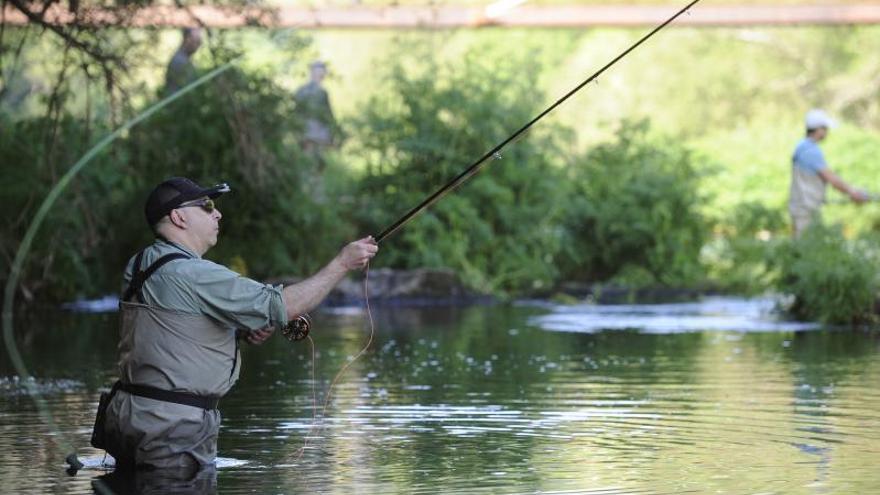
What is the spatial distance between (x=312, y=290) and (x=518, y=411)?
2.93m

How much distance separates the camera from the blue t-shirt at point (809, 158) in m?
19.2

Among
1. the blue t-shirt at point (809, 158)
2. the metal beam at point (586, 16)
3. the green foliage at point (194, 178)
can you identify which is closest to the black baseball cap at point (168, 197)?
the green foliage at point (194, 178)

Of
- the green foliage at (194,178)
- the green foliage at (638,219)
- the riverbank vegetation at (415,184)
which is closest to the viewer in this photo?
the riverbank vegetation at (415,184)

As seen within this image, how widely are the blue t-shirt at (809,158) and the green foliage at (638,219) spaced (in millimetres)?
5555

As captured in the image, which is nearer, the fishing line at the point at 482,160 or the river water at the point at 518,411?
the river water at the point at 518,411

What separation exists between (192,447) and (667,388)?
445cm

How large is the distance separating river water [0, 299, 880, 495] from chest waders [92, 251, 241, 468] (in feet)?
0.71

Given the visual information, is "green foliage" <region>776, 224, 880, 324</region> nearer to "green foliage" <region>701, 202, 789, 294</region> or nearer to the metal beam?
"green foliage" <region>701, 202, 789, 294</region>

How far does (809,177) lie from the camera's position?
19.4 m

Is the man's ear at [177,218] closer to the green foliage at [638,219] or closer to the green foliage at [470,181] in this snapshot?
the green foliage at [470,181]

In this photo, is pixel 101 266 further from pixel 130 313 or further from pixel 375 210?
pixel 130 313

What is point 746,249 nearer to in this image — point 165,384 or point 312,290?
point 312,290

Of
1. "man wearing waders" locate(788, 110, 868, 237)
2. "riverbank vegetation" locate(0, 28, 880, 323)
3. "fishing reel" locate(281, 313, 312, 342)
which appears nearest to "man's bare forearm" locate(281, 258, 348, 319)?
"fishing reel" locate(281, 313, 312, 342)

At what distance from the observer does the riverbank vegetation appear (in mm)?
17875
